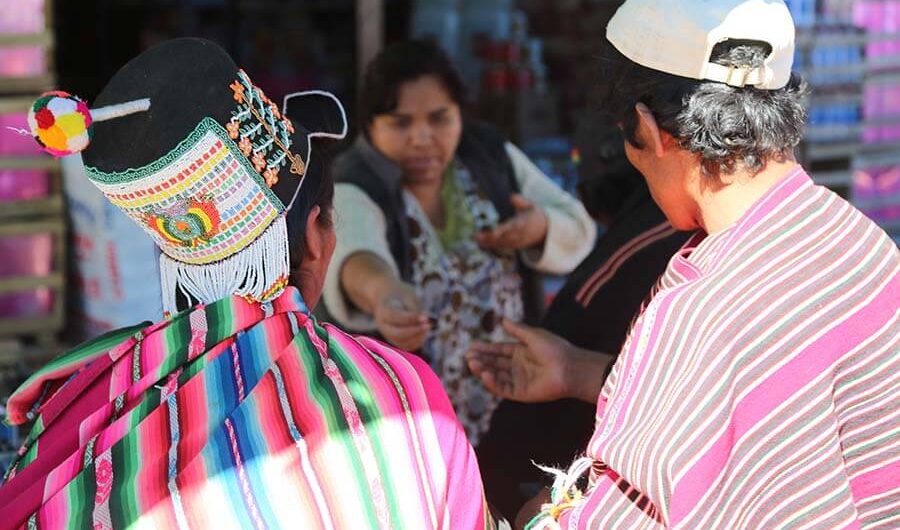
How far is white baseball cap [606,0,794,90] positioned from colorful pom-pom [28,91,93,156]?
89cm

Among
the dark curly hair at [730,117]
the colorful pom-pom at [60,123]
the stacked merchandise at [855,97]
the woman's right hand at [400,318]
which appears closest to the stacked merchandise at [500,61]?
the stacked merchandise at [855,97]

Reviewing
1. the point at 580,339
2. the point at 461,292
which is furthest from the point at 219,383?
the point at 461,292

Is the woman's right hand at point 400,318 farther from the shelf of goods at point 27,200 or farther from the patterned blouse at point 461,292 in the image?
the shelf of goods at point 27,200

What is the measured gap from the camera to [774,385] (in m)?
1.69

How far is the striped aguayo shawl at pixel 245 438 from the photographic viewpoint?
5.66 ft

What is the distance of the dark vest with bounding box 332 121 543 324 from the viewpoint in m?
3.55

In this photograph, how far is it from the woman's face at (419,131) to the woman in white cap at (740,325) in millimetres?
1646

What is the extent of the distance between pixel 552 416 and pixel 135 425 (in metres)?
1.31

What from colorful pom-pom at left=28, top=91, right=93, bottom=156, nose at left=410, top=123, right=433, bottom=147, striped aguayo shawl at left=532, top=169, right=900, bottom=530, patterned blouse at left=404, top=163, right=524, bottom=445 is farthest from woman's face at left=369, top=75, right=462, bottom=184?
colorful pom-pom at left=28, top=91, right=93, bottom=156

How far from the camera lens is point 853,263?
5.89 ft

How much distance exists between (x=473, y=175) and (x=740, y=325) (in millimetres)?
2160

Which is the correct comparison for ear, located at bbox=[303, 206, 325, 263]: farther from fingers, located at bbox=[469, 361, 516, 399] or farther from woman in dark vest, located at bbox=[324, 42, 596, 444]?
woman in dark vest, located at bbox=[324, 42, 596, 444]

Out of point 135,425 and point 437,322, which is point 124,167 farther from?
point 437,322

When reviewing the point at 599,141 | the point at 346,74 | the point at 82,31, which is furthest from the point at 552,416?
the point at 82,31
